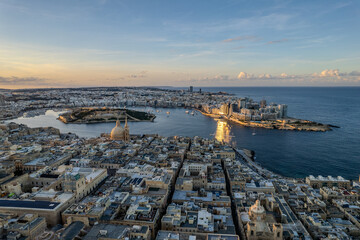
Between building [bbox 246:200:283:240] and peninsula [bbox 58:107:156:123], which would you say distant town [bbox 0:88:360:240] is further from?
peninsula [bbox 58:107:156:123]

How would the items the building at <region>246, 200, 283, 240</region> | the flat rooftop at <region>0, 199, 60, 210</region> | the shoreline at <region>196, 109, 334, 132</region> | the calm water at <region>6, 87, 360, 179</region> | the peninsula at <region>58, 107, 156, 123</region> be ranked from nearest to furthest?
the building at <region>246, 200, 283, 240</region>, the flat rooftop at <region>0, 199, 60, 210</region>, the calm water at <region>6, 87, 360, 179</region>, the shoreline at <region>196, 109, 334, 132</region>, the peninsula at <region>58, 107, 156, 123</region>

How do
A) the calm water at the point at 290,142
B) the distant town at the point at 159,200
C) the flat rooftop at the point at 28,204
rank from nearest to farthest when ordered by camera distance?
the distant town at the point at 159,200
the flat rooftop at the point at 28,204
the calm water at the point at 290,142

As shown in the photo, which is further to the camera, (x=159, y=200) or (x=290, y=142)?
(x=290, y=142)

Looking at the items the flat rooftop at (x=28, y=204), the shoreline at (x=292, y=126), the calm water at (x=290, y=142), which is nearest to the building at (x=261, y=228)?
the flat rooftop at (x=28, y=204)

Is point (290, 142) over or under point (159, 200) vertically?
under

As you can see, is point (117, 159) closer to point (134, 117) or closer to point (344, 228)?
point (344, 228)

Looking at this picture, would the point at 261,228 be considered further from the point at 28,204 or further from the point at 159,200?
the point at 28,204

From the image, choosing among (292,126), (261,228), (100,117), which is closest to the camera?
(261,228)

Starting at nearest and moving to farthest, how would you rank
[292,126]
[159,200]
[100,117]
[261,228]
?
[261,228] < [159,200] < [292,126] < [100,117]

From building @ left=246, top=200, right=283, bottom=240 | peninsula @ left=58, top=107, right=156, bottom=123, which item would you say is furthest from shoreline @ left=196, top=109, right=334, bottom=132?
building @ left=246, top=200, right=283, bottom=240

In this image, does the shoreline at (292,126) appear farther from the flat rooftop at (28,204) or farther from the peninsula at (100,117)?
the flat rooftop at (28,204)

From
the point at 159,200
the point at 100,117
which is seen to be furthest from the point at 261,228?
the point at 100,117

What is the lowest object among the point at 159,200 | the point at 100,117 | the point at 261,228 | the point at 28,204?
the point at 100,117
